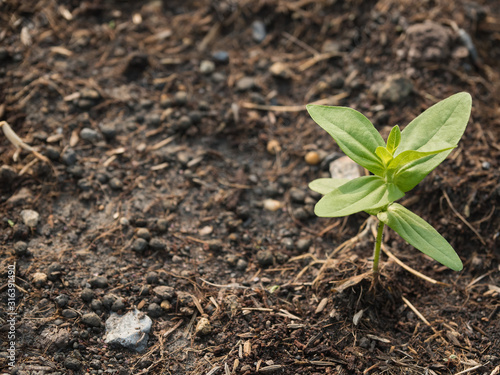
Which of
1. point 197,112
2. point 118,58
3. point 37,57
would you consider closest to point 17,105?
point 37,57

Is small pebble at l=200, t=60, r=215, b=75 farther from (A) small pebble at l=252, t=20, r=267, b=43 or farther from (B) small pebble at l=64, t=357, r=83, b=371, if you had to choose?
(B) small pebble at l=64, t=357, r=83, b=371

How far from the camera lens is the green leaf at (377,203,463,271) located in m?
2.04

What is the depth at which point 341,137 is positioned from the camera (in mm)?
2254

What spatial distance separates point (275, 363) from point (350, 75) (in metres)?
2.55

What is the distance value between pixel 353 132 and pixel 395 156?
0.25m

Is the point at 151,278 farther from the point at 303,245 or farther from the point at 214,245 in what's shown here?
the point at 303,245

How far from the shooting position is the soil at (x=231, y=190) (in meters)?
2.41

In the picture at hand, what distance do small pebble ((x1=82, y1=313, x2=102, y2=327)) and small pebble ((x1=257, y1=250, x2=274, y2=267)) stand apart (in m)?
1.06

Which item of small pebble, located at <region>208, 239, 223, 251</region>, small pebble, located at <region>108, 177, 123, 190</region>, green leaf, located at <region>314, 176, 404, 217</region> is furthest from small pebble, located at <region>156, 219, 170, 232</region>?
green leaf, located at <region>314, 176, 404, 217</region>

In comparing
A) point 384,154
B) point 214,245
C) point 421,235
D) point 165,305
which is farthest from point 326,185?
point 165,305

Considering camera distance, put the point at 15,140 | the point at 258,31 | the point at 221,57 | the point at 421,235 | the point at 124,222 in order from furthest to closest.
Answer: the point at 258,31
the point at 221,57
the point at 15,140
the point at 124,222
the point at 421,235

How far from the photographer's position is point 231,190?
10.5 ft

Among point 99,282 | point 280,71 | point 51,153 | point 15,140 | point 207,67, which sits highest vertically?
point 15,140

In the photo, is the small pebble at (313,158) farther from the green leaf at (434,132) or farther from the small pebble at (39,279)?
the small pebble at (39,279)
